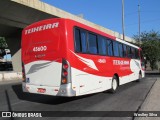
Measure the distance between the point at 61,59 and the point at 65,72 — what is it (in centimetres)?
49

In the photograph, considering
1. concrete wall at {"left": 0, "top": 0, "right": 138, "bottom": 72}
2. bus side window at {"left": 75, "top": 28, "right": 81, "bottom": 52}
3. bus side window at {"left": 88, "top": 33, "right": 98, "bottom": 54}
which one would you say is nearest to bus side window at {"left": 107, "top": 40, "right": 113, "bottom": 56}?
bus side window at {"left": 88, "top": 33, "right": 98, "bottom": 54}

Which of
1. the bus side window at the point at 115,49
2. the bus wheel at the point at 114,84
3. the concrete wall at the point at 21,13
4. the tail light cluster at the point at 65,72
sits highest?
the concrete wall at the point at 21,13

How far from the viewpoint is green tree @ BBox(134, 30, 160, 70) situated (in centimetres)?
5636

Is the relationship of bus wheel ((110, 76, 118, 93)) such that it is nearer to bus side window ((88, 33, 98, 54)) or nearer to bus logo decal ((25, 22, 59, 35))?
bus side window ((88, 33, 98, 54))

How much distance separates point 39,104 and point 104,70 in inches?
145

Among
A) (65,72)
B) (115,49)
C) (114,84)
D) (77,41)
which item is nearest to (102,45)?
(115,49)

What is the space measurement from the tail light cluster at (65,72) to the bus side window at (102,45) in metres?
3.15

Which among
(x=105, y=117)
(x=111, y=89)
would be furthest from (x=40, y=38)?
(x=111, y=89)

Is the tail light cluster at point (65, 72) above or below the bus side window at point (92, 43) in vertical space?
below

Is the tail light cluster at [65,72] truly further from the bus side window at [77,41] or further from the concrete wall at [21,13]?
the concrete wall at [21,13]

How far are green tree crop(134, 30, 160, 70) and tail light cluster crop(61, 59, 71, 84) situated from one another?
1894 inches

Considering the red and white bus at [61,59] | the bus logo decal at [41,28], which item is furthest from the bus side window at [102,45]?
the bus logo decal at [41,28]

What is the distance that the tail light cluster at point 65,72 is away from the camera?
10070 millimetres

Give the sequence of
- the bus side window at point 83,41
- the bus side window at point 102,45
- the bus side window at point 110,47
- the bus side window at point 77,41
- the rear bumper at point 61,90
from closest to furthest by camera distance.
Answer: the rear bumper at point 61,90 → the bus side window at point 77,41 → the bus side window at point 83,41 → the bus side window at point 102,45 → the bus side window at point 110,47
